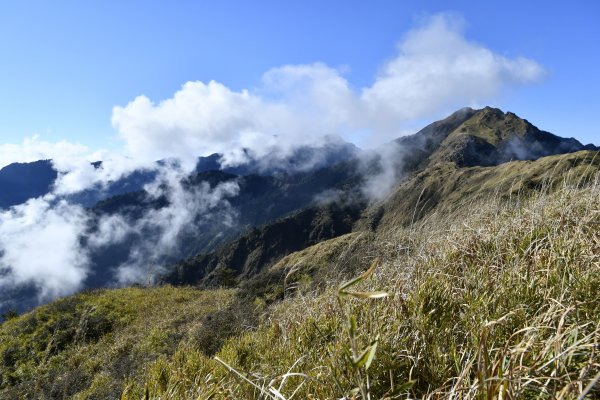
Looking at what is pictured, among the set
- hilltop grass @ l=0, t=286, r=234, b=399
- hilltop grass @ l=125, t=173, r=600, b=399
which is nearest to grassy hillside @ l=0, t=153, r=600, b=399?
hilltop grass @ l=125, t=173, r=600, b=399

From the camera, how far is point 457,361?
2.96 metres

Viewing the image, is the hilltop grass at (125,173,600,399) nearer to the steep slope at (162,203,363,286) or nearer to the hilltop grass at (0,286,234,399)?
the hilltop grass at (0,286,234,399)

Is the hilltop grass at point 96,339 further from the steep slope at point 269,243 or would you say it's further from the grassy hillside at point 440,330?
the steep slope at point 269,243

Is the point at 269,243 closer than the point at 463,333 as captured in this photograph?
No

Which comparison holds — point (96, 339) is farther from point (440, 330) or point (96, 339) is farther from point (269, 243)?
point (269, 243)

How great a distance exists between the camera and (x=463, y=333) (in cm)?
354

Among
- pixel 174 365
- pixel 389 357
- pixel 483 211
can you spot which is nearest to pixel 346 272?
pixel 483 211

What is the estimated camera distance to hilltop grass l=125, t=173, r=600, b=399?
2.43 m

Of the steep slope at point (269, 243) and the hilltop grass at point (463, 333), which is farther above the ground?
the hilltop grass at point (463, 333)

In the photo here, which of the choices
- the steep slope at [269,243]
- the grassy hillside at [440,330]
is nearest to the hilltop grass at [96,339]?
the grassy hillside at [440,330]

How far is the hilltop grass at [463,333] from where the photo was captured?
2426mm

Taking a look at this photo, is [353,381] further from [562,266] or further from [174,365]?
[174,365]

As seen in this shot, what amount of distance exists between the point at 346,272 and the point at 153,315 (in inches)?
483

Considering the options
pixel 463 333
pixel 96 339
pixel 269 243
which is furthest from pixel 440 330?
pixel 269 243
